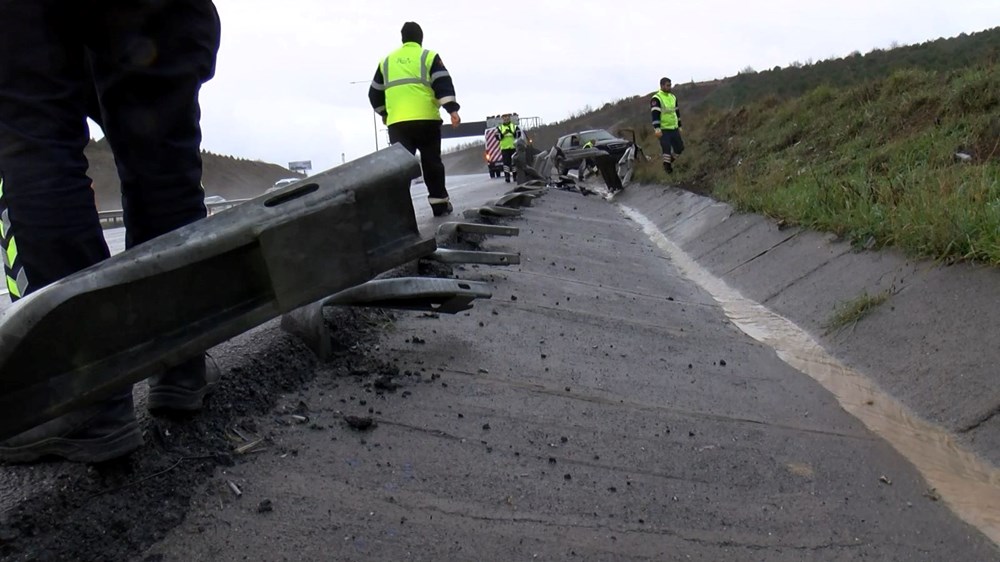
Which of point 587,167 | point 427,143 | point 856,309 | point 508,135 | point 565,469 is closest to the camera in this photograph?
point 565,469

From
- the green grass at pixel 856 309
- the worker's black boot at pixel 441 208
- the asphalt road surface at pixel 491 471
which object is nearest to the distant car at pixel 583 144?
the worker's black boot at pixel 441 208

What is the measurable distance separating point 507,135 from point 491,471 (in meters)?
22.8

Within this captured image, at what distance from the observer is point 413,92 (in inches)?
311

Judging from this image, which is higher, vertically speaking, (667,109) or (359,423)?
(667,109)

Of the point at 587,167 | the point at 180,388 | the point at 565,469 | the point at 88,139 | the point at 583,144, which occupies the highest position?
the point at 88,139

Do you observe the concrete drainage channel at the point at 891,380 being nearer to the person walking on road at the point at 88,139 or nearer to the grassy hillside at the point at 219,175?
the person walking on road at the point at 88,139

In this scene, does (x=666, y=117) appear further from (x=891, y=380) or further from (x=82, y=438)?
(x=82, y=438)

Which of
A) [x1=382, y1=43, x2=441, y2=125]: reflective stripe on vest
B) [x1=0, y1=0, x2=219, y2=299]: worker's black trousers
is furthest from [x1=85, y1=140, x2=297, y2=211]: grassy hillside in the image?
[x1=0, y1=0, x2=219, y2=299]: worker's black trousers

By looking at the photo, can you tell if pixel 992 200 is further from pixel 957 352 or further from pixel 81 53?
pixel 81 53

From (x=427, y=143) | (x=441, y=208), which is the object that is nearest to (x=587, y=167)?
(x=441, y=208)

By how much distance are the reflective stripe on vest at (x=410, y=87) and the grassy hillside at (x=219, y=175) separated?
26.6 meters

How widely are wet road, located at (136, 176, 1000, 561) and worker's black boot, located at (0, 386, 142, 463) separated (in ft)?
0.80

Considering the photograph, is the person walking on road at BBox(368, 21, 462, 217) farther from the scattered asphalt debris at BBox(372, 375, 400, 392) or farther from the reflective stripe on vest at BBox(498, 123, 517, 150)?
the reflective stripe on vest at BBox(498, 123, 517, 150)

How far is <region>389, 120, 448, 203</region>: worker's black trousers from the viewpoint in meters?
8.00
